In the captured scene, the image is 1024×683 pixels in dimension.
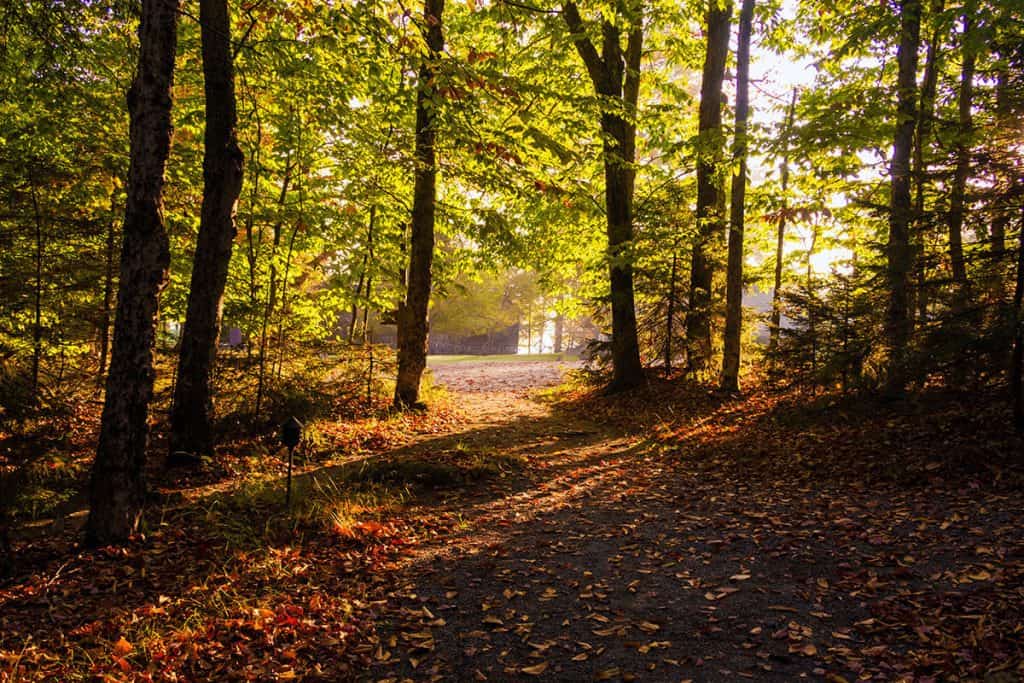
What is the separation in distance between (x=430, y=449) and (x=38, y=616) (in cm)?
551

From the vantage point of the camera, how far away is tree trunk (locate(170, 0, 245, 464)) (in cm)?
733

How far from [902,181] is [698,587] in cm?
824

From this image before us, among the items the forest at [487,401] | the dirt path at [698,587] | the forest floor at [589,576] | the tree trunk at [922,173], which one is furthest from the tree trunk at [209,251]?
the tree trunk at [922,173]

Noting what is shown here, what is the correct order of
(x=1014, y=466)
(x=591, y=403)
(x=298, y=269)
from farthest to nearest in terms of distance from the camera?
1. (x=591, y=403)
2. (x=298, y=269)
3. (x=1014, y=466)

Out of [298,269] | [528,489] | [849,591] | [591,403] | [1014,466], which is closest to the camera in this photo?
[849,591]

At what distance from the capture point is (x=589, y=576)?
4871 mm

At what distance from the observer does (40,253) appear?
8.50 meters

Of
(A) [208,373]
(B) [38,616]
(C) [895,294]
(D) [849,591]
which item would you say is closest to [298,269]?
(A) [208,373]

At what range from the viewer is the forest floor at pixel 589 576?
3551 mm

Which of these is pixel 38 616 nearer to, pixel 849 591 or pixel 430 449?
pixel 430 449

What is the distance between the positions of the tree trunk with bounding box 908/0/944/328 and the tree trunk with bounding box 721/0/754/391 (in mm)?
2980

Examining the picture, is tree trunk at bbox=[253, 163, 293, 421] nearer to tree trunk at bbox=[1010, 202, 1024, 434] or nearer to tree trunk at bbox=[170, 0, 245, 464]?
tree trunk at bbox=[170, 0, 245, 464]

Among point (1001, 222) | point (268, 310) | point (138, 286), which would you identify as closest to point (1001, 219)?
point (1001, 222)

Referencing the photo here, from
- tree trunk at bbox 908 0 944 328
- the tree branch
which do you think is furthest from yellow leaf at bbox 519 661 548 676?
the tree branch
